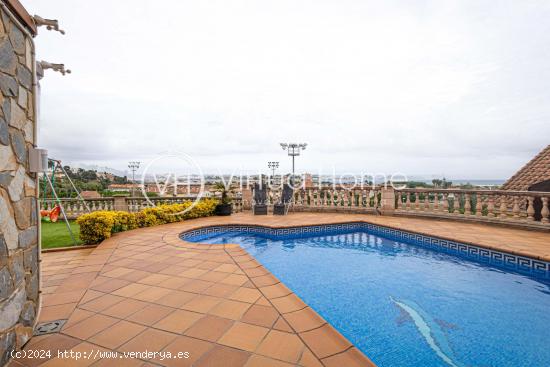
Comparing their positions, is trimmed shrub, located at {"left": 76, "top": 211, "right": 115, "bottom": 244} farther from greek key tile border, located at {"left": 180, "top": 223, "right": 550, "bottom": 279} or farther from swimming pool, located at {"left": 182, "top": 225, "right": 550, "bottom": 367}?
swimming pool, located at {"left": 182, "top": 225, "right": 550, "bottom": 367}

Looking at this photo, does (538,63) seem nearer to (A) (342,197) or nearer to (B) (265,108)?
(A) (342,197)

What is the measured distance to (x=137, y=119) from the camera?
44.3 ft

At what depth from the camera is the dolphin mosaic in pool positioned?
2.34 meters

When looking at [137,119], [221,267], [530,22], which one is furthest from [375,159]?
[221,267]

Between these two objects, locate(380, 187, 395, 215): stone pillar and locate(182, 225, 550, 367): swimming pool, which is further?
locate(380, 187, 395, 215): stone pillar

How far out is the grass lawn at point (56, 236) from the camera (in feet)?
18.1

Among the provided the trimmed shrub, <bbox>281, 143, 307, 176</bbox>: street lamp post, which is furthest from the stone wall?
<bbox>281, 143, 307, 176</bbox>: street lamp post

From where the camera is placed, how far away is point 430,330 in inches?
108

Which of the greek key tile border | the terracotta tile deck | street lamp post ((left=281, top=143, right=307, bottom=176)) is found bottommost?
the greek key tile border

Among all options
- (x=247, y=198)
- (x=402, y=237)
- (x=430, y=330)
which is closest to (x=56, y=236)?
(x=247, y=198)

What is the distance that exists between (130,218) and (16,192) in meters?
5.53

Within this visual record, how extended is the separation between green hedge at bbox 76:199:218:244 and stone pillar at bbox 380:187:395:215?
21.9 ft

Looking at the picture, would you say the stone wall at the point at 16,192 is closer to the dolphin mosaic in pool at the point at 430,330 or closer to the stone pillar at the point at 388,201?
the dolphin mosaic in pool at the point at 430,330

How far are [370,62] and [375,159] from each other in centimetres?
1390
